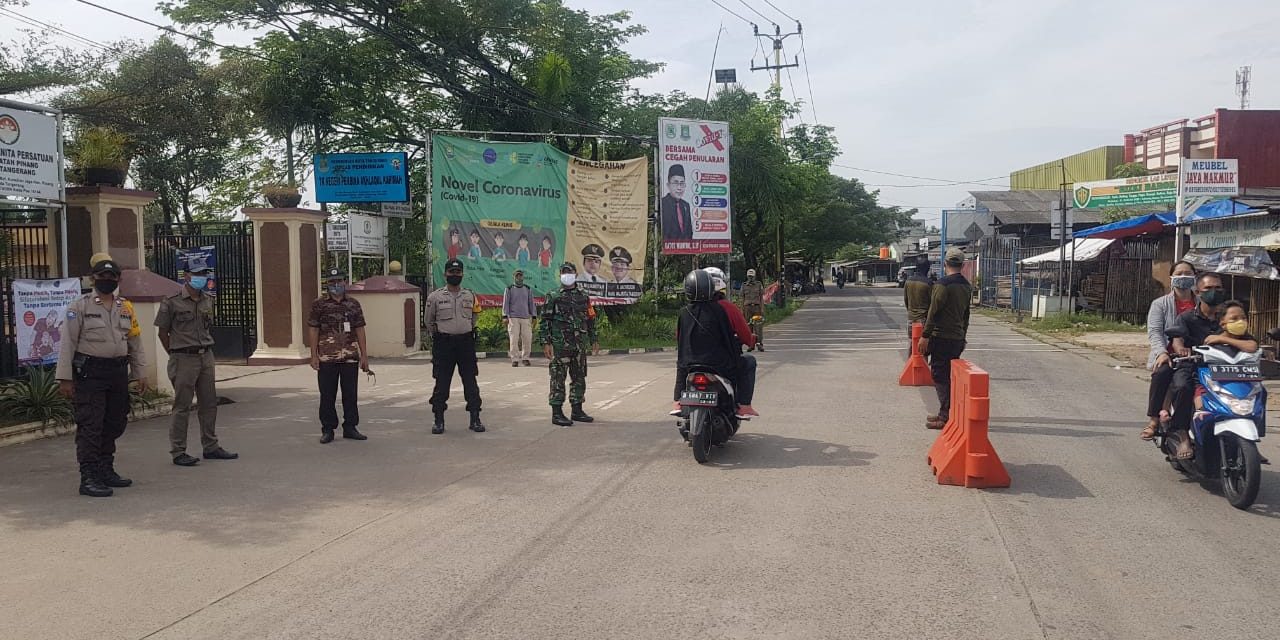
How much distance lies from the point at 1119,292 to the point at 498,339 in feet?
59.2

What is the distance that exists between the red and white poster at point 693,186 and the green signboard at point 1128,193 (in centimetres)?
1178

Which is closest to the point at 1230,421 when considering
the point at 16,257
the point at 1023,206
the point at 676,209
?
the point at 16,257

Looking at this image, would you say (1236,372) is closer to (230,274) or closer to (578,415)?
(578,415)

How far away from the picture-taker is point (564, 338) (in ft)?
33.4

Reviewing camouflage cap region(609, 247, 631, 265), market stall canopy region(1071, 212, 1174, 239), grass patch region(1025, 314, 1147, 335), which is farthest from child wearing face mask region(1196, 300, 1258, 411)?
market stall canopy region(1071, 212, 1174, 239)

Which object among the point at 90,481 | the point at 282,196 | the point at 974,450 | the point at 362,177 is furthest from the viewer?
the point at 362,177

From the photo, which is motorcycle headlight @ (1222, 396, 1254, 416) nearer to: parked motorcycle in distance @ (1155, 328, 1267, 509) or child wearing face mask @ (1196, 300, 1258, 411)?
parked motorcycle in distance @ (1155, 328, 1267, 509)

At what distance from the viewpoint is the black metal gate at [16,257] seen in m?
10.6

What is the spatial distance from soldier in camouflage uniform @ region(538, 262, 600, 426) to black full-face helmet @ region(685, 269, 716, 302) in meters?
2.25

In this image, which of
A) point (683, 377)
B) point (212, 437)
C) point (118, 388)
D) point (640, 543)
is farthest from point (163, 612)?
point (683, 377)

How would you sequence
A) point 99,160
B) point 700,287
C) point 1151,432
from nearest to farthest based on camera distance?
point 1151,432 → point 700,287 → point 99,160

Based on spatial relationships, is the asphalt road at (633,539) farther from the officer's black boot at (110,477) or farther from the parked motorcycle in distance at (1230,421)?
the parked motorcycle in distance at (1230,421)

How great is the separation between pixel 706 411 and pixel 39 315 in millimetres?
7368

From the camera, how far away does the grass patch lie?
24578mm
